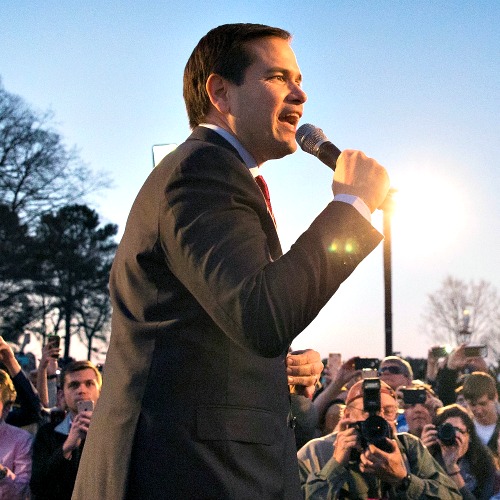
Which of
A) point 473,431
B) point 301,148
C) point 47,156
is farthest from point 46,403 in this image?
point 47,156

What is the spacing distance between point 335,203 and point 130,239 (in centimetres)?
44

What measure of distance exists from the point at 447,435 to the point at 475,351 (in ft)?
13.1

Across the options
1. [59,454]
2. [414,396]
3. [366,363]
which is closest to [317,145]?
[59,454]

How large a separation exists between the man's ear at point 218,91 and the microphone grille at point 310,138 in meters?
0.28

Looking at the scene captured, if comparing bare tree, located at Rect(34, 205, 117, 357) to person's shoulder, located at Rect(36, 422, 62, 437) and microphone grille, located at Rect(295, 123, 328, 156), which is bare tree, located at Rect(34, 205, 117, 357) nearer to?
person's shoulder, located at Rect(36, 422, 62, 437)

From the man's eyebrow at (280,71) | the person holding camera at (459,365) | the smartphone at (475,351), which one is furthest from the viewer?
the smartphone at (475,351)

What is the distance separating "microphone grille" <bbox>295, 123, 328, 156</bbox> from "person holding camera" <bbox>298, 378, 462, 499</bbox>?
330 cm

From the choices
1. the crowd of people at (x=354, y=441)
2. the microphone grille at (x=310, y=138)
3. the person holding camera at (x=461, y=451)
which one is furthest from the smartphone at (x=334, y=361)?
the microphone grille at (x=310, y=138)

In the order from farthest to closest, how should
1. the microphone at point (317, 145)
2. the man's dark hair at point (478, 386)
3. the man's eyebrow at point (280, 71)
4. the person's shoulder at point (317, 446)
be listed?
the man's dark hair at point (478, 386), the person's shoulder at point (317, 446), the microphone at point (317, 145), the man's eyebrow at point (280, 71)

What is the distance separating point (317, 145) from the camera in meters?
2.30

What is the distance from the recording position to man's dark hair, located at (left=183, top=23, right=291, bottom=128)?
84.2 inches

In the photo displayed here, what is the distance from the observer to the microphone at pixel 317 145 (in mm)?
2252

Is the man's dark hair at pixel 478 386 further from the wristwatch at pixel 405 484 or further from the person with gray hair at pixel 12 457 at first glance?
the person with gray hair at pixel 12 457

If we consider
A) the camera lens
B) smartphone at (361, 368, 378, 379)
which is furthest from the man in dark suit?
smartphone at (361, 368, 378, 379)
